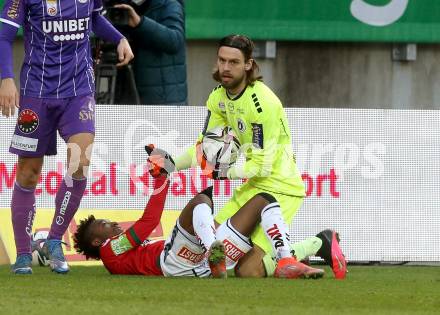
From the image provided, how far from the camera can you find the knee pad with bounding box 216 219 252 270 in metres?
9.02

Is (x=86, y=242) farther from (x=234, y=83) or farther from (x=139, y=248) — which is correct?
(x=234, y=83)

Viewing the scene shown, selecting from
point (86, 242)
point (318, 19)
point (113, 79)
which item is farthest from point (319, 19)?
point (86, 242)

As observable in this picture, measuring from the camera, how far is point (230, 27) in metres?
14.1

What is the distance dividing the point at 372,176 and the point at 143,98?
2725mm

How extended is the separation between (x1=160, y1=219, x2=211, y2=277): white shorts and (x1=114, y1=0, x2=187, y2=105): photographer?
414 cm

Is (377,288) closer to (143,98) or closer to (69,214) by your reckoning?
(69,214)

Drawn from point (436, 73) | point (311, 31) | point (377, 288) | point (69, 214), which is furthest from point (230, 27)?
point (377, 288)

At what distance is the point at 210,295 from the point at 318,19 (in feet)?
24.4

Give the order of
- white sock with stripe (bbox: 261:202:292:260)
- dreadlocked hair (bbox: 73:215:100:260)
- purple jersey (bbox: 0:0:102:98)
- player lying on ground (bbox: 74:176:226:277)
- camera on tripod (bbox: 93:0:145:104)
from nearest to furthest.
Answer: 1. white sock with stripe (bbox: 261:202:292:260)
2. player lying on ground (bbox: 74:176:226:277)
3. purple jersey (bbox: 0:0:102:98)
4. dreadlocked hair (bbox: 73:215:100:260)
5. camera on tripod (bbox: 93:0:145:104)

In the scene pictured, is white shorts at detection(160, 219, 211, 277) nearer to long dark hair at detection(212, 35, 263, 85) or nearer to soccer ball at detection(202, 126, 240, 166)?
soccer ball at detection(202, 126, 240, 166)

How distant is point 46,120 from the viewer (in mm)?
9039

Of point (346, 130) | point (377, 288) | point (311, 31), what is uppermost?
point (311, 31)

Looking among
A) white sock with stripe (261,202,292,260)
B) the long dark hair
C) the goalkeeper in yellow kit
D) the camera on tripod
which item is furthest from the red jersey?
the camera on tripod

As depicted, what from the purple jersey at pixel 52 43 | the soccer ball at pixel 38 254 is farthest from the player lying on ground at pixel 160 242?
the soccer ball at pixel 38 254
